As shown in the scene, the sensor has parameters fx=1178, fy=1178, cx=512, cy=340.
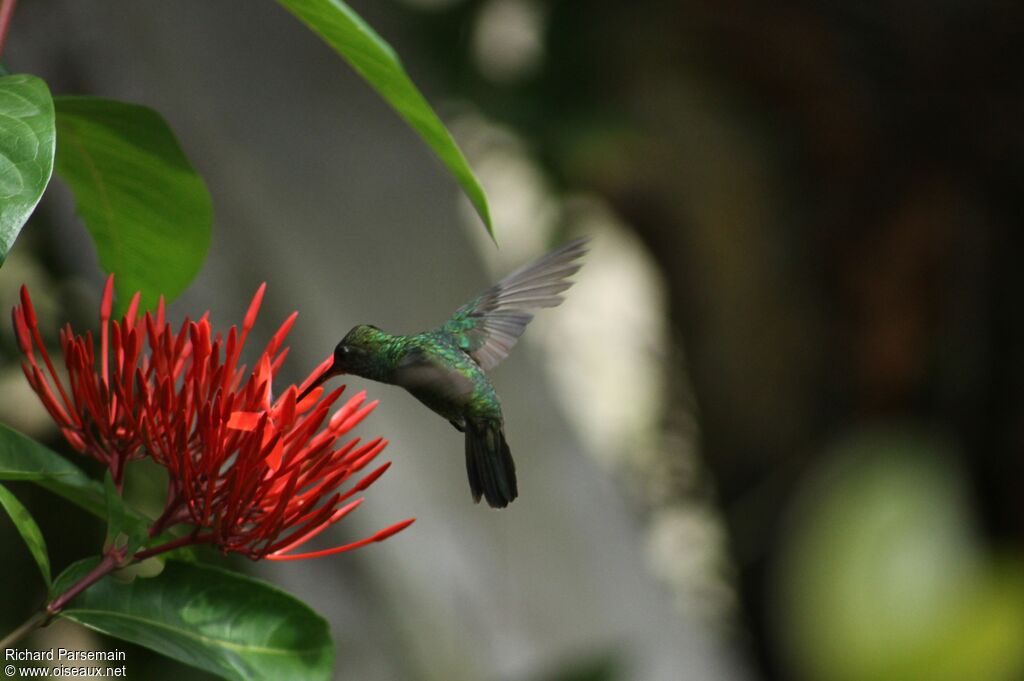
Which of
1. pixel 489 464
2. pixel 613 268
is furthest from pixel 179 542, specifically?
pixel 613 268

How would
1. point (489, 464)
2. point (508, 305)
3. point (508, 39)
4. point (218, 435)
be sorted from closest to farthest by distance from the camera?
point (218, 435), point (489, 464), point (508, 305), point (508, 39)

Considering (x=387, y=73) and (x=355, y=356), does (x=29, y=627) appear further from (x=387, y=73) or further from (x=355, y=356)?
(x=387, y=73)

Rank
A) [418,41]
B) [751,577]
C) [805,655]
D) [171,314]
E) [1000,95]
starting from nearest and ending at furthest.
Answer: [805,655] < [171,314] < [418,41] < [1000,95] < [751,577]

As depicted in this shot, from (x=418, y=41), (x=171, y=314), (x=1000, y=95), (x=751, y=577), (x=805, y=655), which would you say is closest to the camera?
(x=805, y=655)

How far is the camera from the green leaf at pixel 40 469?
20.6 inches

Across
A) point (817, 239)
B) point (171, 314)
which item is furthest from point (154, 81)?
point (817, 239)

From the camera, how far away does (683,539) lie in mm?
2510

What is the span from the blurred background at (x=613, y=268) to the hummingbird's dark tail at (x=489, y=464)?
2.74 feet

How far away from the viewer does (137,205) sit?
63cm

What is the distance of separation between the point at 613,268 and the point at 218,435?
6.67 ft

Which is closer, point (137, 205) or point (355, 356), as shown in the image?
point (355, 356)

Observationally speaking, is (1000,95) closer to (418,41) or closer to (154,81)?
(418,41)

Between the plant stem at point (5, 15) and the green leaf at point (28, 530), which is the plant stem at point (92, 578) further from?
the plant stem at point (5, 15)

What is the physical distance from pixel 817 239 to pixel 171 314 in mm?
1226
